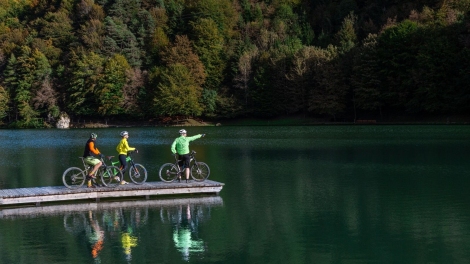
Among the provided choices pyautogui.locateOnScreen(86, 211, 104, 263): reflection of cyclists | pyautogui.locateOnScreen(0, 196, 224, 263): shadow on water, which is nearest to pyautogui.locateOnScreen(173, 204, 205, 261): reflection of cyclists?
pyautogui.locateOnScreen(0, 196, 224, 263): shadow on water

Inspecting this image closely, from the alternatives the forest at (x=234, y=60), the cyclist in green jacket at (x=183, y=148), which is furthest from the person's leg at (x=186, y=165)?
the forest at (x=234, y=60)

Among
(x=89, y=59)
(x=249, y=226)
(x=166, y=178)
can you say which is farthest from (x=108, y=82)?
(x=249, y=226)

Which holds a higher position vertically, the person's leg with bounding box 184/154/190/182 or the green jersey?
the green jersey

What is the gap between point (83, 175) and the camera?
73.8 feet

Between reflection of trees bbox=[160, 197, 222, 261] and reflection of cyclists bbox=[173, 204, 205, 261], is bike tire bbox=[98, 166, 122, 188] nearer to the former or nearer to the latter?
reflection of trees bbox=[160, 197, 222, 261]

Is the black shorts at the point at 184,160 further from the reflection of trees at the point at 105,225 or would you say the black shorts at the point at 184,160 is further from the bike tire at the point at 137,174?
the reflection of trees at the point at 105,225

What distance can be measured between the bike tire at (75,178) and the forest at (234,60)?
62.9 meters

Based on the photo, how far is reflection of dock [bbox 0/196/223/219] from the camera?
1995 cm

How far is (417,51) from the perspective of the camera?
3246 inches

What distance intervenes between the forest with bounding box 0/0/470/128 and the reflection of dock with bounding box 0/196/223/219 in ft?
201

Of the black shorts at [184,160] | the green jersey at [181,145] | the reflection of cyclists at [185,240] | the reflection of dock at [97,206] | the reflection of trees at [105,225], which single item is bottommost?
the reflection of cyclists at [185,240]

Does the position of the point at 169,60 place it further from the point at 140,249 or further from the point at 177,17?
the point at 140,249

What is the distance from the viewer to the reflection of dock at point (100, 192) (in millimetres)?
20922

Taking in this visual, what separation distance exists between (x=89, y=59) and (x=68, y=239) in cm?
9735
